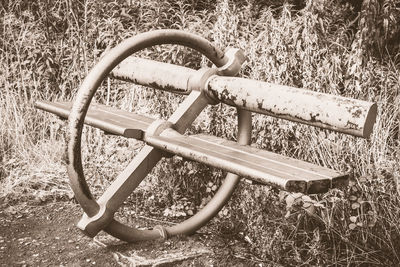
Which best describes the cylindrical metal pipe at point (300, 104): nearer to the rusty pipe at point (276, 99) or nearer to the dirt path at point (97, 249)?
the rusty pipe at point (276, 99)

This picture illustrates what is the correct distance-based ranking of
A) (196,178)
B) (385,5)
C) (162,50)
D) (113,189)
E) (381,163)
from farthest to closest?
→ (162,50), (385,5), (196,178), (381,163), (113,189)

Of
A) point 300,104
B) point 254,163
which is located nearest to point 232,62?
point 300,104

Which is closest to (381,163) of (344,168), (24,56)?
(344,168)

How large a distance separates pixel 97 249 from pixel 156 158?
0.65m

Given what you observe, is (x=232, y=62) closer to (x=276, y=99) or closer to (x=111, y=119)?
(x=276, y=99)

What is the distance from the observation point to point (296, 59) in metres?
3.61

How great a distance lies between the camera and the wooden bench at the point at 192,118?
1919 millimetres

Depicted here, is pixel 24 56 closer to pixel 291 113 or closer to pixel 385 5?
pixel 385 5

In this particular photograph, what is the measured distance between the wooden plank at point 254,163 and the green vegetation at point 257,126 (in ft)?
1.29

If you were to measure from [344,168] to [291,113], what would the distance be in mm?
877

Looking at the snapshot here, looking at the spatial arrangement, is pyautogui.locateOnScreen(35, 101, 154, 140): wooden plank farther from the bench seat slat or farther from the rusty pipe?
the rusty pipe

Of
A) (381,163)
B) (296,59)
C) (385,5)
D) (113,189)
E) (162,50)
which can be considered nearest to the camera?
(113,189)

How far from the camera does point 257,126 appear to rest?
3.32 metres

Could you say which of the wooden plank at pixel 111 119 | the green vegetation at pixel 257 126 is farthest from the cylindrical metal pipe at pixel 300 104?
the green vegetation at pixel 257 126
